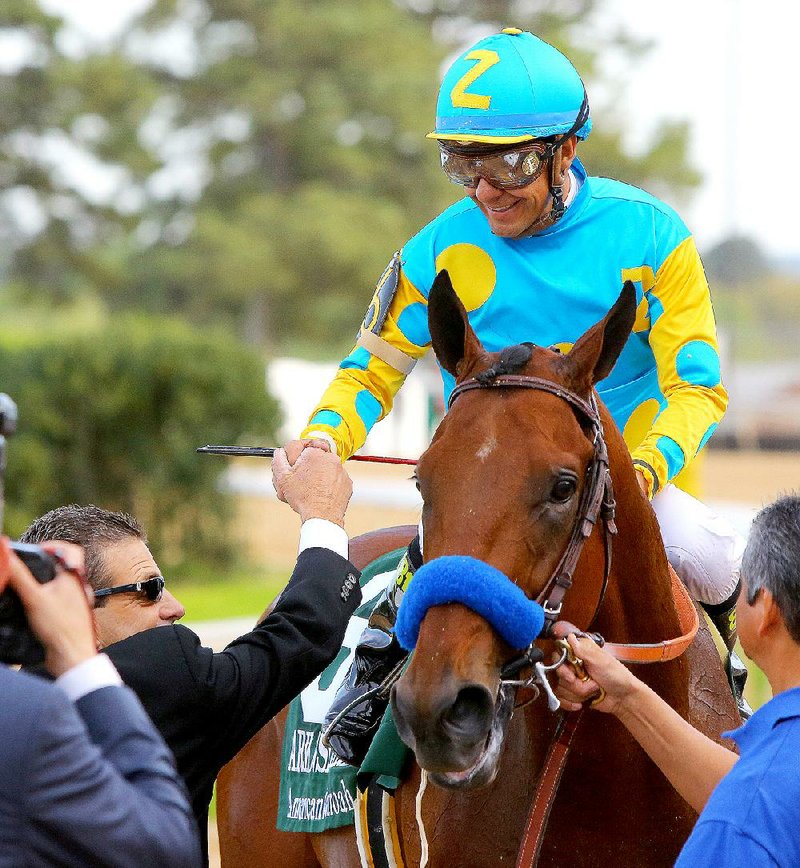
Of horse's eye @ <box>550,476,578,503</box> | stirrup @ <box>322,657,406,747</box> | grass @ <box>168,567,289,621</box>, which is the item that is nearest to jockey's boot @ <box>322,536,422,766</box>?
stirrup @ <box>322,657,406,747</box>

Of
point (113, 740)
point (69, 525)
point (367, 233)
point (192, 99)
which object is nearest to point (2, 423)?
point (113, 740)

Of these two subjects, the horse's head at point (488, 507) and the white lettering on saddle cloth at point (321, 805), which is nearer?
the horse's head at point (488, 507)

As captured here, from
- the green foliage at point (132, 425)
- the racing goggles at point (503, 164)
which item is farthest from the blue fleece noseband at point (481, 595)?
the green foliage at point (132, 425)

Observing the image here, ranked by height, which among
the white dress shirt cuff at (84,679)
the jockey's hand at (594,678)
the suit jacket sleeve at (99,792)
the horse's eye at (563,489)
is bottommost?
the jockey's hand at (594,678)

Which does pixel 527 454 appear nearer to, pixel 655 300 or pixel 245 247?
pixel 655 300

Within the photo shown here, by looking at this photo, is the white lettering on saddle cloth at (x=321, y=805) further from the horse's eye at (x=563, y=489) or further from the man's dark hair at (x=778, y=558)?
the man's dark hair at (x=778, y=558)

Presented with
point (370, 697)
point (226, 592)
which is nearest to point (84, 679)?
point (370, 697)

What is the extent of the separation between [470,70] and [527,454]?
122 cm

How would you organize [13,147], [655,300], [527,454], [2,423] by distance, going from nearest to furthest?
[2,423], [527,454], [655,300], [13,147]

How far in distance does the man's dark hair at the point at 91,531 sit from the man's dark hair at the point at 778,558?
1.29 metres

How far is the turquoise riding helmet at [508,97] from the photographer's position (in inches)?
121

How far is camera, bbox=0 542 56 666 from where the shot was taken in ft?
5.74

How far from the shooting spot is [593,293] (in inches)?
127

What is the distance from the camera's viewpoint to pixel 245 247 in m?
27.6
